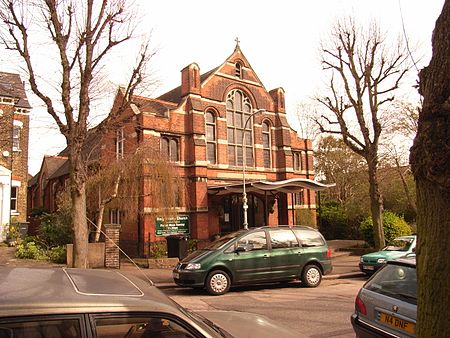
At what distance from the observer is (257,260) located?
1070cm

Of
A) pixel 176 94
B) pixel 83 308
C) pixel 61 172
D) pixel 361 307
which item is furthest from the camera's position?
pixel 61 172

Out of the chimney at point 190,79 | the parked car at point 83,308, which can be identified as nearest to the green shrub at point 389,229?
the chimney at point 190,79

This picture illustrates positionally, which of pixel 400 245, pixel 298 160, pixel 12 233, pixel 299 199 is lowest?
pixel 400 245

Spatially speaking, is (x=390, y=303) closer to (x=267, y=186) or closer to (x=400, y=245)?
(x=400, y=245)

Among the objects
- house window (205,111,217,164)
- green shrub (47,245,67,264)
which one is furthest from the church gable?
green shrub (47,245,67,264)

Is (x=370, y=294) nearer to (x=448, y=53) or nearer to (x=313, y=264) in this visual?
(x=448, y=53)

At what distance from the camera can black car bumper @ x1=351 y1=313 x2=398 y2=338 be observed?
4613 mm

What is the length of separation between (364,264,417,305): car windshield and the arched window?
18.9 metres

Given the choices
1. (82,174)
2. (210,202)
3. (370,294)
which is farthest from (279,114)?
(370,294)

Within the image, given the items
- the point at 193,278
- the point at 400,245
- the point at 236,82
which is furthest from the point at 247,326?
the point at 236,82

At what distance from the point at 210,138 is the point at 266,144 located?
4822mm

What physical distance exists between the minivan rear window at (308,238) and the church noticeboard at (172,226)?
28.2 feet

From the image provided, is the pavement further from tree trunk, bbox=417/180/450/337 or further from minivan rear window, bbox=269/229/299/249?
tree trunk, bbox=417/180/450/337

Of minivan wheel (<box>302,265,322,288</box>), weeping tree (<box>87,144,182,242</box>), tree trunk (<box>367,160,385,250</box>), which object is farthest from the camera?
tree trunk (<box>367,160,385,250</box>)
